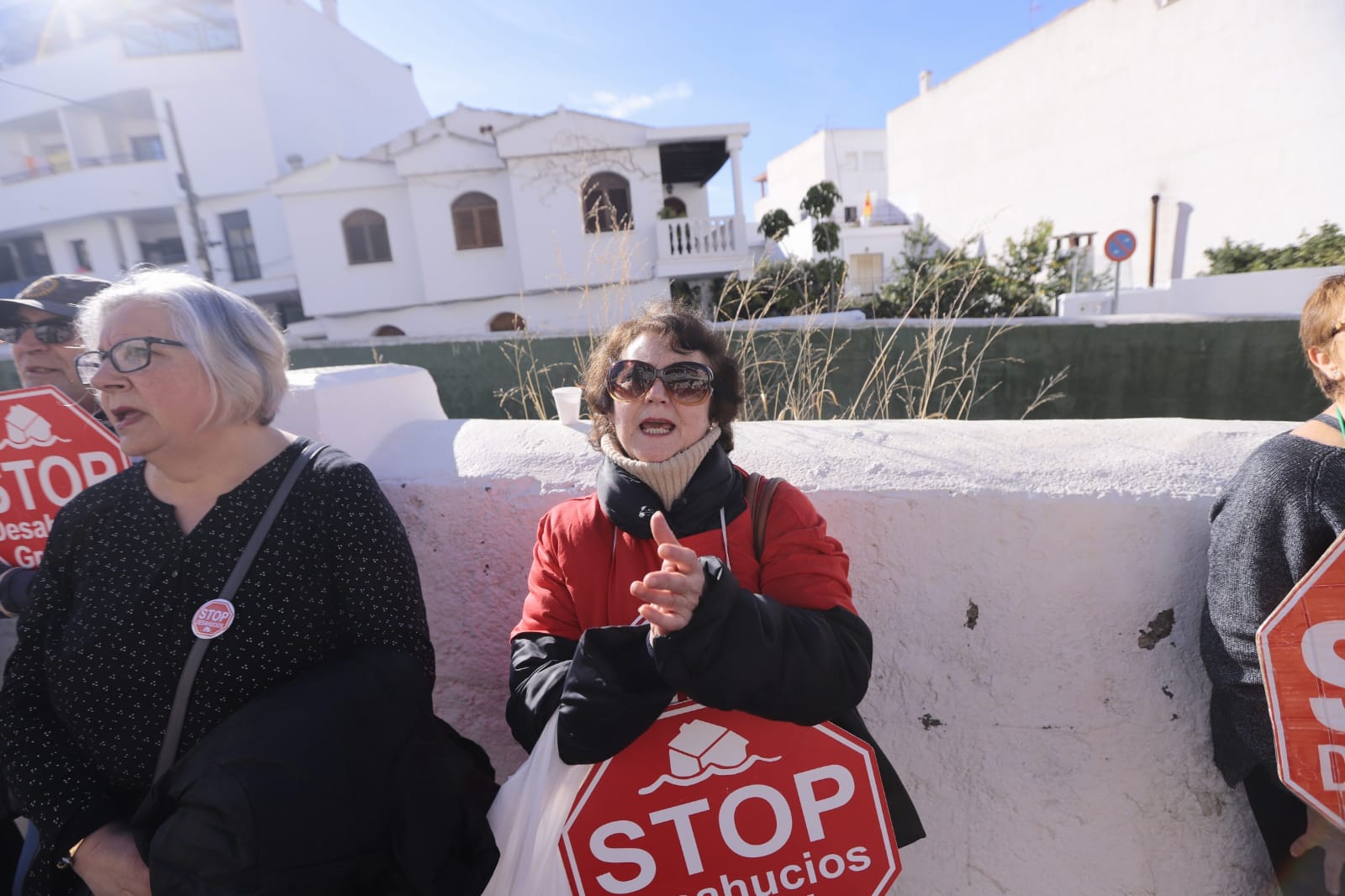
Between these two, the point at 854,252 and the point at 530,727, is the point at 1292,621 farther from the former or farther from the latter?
the point at 854,252

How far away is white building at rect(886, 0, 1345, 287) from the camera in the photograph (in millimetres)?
12805

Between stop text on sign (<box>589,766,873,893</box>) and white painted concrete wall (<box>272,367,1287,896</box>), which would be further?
white painted concrete wall (<box>272,367,1287,896</box>)

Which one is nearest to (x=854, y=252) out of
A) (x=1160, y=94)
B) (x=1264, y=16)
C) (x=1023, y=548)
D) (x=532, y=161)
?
(x=1160, y=94)

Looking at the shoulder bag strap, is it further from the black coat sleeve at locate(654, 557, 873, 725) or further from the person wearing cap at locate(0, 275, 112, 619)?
the person wearing cap at locate(0, 275, 112, 619)

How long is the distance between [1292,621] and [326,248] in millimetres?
18133

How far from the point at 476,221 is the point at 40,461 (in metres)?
15.0

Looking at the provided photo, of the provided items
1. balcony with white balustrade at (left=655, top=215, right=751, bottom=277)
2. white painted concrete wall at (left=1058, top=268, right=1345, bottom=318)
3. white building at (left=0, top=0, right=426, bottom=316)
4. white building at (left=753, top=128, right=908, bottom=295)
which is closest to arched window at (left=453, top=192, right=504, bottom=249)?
balcony with white balustrade at (left=655, top=215, right=751, bottom=277)

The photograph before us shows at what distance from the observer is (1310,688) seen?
123 centimetres

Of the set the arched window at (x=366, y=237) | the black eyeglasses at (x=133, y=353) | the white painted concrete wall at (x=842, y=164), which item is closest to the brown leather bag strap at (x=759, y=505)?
the black eyeglasses at (x=133, y=353)

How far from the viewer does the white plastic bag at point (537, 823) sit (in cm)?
124

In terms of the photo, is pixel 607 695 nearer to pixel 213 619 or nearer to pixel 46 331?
pixel 213 619

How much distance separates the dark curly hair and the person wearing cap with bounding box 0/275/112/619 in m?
1.49

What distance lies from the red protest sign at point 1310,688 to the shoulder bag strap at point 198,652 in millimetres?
1934

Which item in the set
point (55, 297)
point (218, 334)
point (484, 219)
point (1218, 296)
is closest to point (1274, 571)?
point (218, 334)
